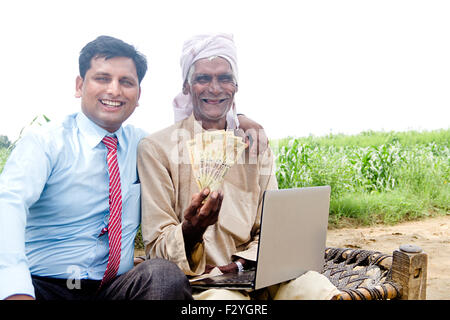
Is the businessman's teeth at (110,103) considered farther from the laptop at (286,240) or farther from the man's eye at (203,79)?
the laptop at (286,240)

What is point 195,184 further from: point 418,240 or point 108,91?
point 418,240

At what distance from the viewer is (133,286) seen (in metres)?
1.90

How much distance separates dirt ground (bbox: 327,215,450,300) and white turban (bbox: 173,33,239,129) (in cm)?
312

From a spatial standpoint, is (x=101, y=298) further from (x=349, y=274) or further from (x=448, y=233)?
(x=448, y=233)

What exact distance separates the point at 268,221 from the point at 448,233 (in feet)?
18.2

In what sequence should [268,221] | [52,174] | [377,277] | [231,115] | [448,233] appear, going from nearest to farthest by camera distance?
[268,221], [52,174], [231,115], [377,277], [448,233]

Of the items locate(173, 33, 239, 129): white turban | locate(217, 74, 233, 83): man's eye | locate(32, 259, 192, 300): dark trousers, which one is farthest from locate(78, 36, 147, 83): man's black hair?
locate(32, 259, 192, 300): dark trousers

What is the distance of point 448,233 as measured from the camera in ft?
21.0

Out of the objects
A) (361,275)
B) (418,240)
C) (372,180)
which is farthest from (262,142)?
(372,180)

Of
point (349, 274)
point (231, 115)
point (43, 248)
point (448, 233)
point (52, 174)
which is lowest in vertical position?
point (448, 233)

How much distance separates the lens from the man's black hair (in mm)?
2111

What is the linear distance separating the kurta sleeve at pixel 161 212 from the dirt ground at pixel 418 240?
3.05 meters

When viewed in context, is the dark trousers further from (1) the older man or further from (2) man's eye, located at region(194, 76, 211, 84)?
(2) man's eye, located at region(194, 76, 211, 84)
